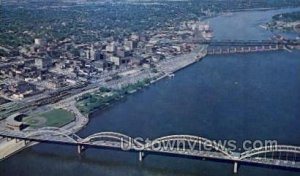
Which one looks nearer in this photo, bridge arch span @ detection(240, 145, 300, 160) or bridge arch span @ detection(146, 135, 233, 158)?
bridge arch span @ detection(240, 145, 300, 160)

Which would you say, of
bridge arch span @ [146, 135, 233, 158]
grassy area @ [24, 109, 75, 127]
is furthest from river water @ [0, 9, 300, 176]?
grassy area @ [24, 109, 75, 127]

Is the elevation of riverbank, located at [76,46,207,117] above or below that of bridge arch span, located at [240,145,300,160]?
below

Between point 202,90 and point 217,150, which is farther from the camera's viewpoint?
point 202,90

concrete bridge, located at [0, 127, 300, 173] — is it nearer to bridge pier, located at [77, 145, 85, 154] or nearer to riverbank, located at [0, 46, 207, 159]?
bridge pier, located at [77, 145, 85, 154]

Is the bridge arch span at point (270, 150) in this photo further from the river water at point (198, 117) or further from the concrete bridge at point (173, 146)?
the river water at point (198, 117)

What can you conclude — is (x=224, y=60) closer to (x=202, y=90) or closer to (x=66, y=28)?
(x=202, y=90)

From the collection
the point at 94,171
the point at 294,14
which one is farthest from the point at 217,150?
the point at 294,14
